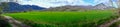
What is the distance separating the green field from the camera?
6.18 m

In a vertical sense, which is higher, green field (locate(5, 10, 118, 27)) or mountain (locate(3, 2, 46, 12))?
mountain (locate(3, 2, 46, 12))

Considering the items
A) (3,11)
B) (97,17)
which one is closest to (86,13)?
(97,17)

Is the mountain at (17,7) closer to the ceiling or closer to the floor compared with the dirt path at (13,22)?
closer to the ceiling

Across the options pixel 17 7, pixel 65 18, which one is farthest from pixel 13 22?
pixel 65 18

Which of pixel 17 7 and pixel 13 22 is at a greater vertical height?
pixel 17 7

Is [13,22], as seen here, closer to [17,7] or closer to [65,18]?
[17,7]

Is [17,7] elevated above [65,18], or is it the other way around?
[17,7]

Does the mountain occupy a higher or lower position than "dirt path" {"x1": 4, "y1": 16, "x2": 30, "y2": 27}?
higher

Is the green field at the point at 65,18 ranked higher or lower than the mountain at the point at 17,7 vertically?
lower

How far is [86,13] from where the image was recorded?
6.25m

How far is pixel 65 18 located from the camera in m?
6.22

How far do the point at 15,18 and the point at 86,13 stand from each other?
0.92 metres

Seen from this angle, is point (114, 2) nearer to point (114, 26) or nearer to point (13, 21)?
point (114, 26)

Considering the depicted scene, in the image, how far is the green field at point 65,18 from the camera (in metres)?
6.18
